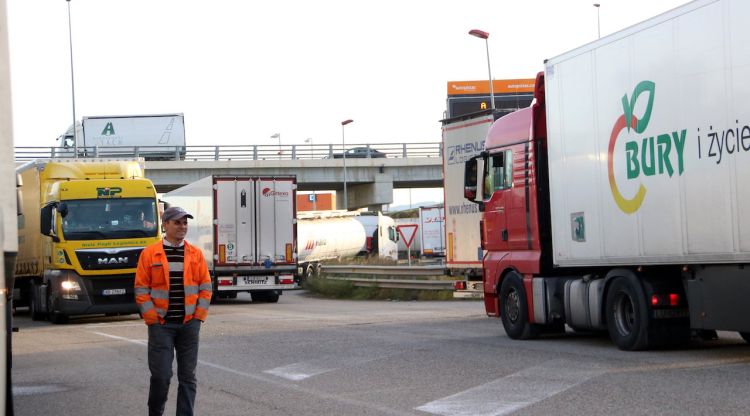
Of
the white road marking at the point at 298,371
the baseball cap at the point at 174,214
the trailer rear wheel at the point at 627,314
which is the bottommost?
the white road marking at the point at 298,371

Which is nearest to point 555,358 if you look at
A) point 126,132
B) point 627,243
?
point 627,243

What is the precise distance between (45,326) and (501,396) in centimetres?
1579

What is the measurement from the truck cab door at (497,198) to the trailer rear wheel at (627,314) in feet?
9.92

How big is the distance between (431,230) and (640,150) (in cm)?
4355

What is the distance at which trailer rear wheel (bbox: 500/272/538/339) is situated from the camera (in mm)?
15539

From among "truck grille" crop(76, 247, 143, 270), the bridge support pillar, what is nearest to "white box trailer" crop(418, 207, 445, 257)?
the bridge support pillar

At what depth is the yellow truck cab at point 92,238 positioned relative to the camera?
23047 mm

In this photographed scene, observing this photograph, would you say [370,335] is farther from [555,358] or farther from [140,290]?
[140,290]

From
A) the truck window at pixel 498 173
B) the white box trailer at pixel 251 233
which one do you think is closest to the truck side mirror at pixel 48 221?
the white box trailer at pixel 251 233

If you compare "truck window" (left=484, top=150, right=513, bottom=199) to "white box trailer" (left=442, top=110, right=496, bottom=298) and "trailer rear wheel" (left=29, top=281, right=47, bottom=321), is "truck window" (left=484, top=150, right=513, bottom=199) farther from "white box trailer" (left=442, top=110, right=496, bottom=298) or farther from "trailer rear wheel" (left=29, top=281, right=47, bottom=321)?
"trailer rear wheel" (left=29, top=281, right=47, bottom=321)

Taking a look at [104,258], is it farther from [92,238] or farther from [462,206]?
[462,206]

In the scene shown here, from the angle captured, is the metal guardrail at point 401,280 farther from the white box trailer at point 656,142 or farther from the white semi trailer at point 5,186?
the white semi trailer at point 5,186

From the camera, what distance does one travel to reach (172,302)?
822cm

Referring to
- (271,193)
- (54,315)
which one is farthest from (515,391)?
(271,193)
